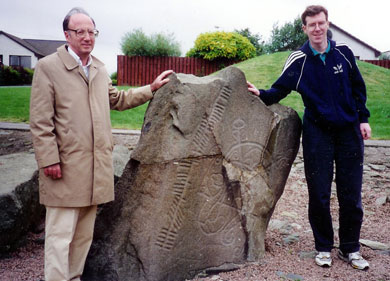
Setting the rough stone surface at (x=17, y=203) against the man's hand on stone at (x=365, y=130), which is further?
the rough stone surface at (x=17, y=203)

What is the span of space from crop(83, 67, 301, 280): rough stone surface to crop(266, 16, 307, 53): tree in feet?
94.0

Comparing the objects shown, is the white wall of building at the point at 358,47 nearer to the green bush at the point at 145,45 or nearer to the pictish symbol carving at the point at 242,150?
the green bush at the point at 145,45

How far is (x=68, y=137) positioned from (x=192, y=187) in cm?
116

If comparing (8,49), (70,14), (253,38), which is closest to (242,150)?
(70,14)

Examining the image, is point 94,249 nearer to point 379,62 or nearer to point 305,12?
point 305,12

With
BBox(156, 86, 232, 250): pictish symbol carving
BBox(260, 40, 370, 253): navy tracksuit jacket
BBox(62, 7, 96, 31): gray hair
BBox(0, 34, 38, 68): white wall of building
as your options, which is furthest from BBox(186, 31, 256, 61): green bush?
BBox(62, 7, 96, 31): gray hair

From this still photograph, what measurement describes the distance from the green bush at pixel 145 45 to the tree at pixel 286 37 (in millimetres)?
11922

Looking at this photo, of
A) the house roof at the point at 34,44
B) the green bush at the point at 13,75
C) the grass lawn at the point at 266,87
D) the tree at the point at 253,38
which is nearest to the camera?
the grass lawn at the point at 266,87

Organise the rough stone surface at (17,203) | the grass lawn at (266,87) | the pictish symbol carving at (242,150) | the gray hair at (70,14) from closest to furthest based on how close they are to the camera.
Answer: the gray hair at (70,14) < the pictish symbol carving at (242,150) < the rough stone surface at (17,203) < the grass lawn at (266,87)

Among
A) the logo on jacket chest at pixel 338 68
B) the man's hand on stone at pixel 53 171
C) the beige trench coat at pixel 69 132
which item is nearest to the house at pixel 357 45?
the logo on jacket chest at pixel 338 68

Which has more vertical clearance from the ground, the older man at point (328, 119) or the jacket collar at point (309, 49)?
the jacket collar at point (309, 49)

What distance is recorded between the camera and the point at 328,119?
3.60 metres

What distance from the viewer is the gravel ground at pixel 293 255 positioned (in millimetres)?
3695

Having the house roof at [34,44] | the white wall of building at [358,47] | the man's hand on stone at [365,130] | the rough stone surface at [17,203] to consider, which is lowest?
the rough stone surface at [17,203]
